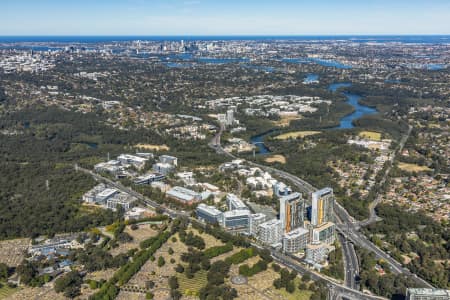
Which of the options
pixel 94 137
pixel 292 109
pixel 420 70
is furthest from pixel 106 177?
pixel 420 70

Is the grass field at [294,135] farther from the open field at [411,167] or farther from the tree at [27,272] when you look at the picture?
the tree at [27,272]

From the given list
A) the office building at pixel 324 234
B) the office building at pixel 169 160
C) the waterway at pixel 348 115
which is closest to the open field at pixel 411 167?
the waterway at pixel 348 115

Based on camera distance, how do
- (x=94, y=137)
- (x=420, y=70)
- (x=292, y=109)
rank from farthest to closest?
(x=420, y=70) → (x=292, y=109) → (x=94, y=137)

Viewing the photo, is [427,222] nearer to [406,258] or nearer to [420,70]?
[406,258]

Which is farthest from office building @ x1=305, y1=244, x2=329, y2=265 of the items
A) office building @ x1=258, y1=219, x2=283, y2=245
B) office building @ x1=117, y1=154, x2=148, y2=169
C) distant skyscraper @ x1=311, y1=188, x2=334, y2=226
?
office building @ x1=117, y1=154, x2=148, y2=169

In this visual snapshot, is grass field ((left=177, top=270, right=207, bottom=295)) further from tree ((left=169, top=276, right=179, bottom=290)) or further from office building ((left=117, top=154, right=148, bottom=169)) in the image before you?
office building ((left=117, top=154, right=148, bottom=169))

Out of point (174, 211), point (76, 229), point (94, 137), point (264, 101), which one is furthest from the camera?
point (264, 101)

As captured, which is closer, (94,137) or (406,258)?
(406,258)
